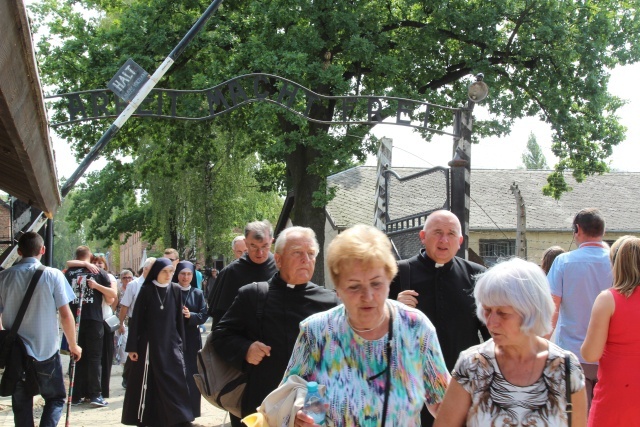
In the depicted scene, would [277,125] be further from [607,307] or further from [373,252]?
[373,252]

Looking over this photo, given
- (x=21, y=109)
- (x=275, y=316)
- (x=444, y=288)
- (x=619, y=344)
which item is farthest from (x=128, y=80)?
(x=619, y=344)

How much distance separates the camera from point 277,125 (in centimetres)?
2412

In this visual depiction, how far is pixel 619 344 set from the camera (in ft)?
17.4

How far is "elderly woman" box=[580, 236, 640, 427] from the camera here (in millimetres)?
5242

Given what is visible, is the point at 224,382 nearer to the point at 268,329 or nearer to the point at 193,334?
the point at 268,329

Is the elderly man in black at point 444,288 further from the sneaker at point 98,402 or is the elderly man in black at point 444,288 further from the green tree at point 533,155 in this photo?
the green tree at point 533,155

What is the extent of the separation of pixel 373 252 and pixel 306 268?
5.77ft

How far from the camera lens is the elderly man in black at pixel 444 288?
17.1 ft

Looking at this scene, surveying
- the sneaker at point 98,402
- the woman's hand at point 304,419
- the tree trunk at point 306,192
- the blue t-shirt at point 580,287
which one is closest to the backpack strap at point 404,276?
the blue t-shirt at point 580,287

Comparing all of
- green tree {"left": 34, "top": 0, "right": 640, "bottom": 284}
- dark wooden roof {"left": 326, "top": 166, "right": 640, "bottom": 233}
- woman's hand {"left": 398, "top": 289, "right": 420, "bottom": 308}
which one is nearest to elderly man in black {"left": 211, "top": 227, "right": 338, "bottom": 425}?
woman's hand {"left": 398, "top": 289, "right": 420, "bottom": 308}

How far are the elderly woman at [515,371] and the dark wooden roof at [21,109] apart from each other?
2.02 meters

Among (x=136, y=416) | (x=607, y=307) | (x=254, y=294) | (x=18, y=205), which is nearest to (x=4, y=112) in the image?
(x=254, y=294)

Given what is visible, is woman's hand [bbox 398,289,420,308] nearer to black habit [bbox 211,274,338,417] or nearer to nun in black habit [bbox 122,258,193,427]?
black habit [bbox 211,274,338,417]

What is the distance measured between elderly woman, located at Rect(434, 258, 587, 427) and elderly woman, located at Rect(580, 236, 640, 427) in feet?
6.66
